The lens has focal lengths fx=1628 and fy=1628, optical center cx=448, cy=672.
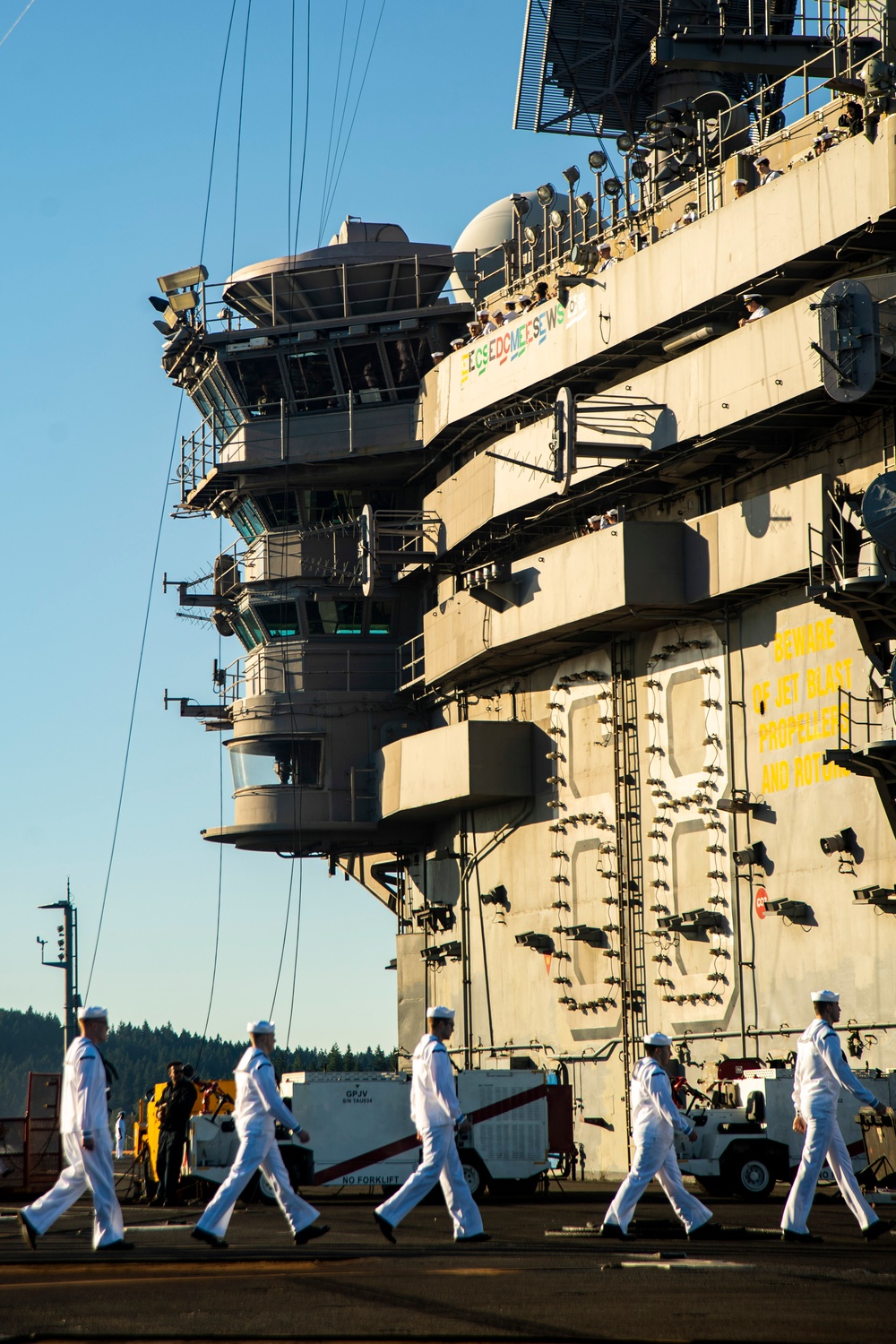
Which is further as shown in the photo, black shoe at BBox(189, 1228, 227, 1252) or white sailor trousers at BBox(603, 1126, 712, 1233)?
white sailor trousers at BBox(603, 1126, 712, 1233)

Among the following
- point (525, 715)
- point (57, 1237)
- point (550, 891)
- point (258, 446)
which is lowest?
point (57, 1237)

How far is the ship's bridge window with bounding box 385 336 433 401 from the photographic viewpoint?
1480 inches

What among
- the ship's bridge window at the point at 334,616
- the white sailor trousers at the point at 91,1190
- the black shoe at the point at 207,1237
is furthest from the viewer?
the ship's bridge window at the point at 334,616

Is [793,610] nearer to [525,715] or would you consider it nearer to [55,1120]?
[525,715]

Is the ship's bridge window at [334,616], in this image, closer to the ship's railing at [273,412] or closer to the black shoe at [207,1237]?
the ship's railing at [273,412]

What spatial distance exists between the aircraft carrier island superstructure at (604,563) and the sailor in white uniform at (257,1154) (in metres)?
11.1

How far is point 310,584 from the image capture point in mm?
38875

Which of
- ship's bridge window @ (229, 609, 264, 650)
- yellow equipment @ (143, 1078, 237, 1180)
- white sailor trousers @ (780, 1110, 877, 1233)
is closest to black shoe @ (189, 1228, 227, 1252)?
white sailor trousers @ (780, 1110, 877, 1233)

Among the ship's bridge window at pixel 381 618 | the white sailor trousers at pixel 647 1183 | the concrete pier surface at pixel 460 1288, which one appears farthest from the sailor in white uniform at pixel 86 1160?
the ship's bridge window at pixel 381 618

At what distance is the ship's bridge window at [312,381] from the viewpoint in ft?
124

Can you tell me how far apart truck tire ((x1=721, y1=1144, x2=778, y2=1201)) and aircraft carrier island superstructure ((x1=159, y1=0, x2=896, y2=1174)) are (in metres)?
3.04

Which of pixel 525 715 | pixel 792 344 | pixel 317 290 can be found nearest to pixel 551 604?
pixel 525 715

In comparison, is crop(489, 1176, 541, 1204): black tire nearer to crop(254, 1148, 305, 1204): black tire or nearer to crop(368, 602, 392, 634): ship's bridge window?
crop(254, 1148, 305, 1204): black tire

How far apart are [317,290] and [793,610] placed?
16.9 meters
